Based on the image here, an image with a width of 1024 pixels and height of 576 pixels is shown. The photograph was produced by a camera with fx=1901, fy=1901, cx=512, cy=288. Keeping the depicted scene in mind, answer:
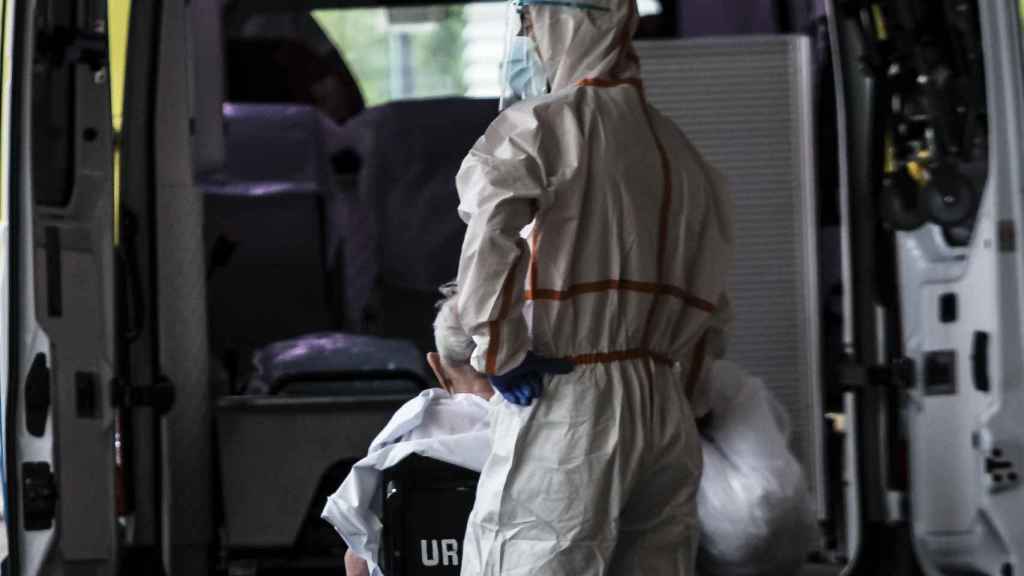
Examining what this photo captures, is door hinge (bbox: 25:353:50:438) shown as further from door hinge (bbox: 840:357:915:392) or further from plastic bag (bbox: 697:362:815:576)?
door hinge (bbox: 840:357:915:392)

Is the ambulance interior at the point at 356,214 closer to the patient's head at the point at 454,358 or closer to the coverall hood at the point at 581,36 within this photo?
the patient's head at the point at 454,358

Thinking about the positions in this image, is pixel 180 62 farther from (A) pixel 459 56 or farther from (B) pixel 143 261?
(A) pixel 459 56

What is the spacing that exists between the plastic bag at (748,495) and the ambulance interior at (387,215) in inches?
8.5

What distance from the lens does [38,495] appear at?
198 inches

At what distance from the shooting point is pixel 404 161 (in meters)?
7.59

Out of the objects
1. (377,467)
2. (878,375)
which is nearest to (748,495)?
(878,375)

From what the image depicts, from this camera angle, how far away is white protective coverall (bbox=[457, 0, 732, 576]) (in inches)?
153

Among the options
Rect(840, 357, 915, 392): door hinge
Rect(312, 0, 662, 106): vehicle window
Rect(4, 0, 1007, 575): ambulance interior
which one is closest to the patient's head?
Rect(4, 0, 1007, 575): ambulance interior

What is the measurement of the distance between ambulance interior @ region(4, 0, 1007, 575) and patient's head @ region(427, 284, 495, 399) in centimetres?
133

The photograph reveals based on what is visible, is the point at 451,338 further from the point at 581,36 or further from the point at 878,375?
the point at 878,375

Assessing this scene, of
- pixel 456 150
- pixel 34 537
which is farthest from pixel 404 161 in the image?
pixel 34 537

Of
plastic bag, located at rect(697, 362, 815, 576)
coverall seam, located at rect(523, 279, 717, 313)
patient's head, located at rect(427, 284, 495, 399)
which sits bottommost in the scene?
plastic bag, located at rect(697, 362, 815, 576)

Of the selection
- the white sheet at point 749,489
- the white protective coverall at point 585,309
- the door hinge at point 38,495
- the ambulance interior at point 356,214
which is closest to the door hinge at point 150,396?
the ambulance interior at point 356,214

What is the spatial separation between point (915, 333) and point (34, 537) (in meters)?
2.82
